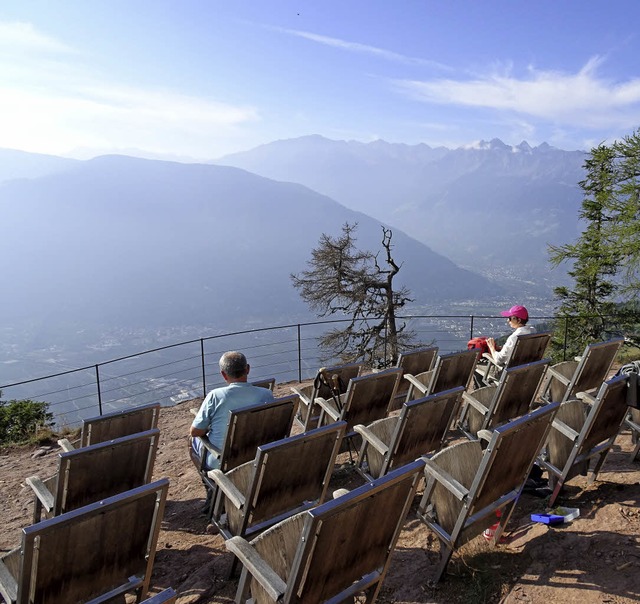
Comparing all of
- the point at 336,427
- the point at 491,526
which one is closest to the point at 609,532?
the point at 491,526

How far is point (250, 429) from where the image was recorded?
3662 millimetres

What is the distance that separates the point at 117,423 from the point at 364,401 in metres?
2.10

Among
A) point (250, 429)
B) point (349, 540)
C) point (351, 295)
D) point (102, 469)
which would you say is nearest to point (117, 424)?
point (102, 469)

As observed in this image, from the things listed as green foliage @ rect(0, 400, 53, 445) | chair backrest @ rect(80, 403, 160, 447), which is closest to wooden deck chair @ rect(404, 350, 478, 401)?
chair backrest @ rect(80, 403, 160, 447)

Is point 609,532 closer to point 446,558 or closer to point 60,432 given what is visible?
point 446,558

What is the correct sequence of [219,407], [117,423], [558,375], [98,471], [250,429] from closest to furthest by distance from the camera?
1. [98,471]
2. [250,429]
3. [219,407]
4. [117,423]
5. [558,375]

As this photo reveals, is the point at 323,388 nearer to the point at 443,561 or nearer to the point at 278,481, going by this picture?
the point at 278,481

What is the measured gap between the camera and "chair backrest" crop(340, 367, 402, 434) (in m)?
4.36

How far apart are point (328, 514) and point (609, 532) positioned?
2.20 meters

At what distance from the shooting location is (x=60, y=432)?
26.6ft

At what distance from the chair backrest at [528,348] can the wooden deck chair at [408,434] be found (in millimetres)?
1929

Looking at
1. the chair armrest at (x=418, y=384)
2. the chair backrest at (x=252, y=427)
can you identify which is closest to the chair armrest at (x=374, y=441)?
the chair backrest at (x=252, y=427)

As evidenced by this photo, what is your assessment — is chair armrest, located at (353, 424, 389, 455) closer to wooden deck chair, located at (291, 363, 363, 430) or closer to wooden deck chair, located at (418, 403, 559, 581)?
wooden deck chair, located at (418, 403, 559, 581)

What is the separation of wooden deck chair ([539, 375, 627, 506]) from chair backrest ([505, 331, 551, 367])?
1637mm
